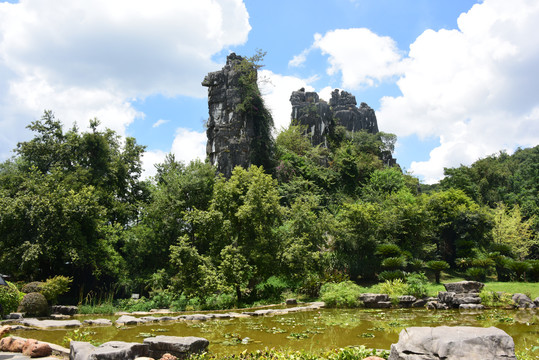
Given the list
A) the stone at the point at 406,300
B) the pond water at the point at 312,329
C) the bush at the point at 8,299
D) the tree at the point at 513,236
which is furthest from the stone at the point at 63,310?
the tree at the point at 513,236

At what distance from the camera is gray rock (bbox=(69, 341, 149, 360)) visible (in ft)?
15.5

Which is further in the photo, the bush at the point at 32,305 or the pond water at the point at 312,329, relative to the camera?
the bush at the point at 32,305

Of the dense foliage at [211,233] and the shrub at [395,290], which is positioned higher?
the dense foliage at [211,233]

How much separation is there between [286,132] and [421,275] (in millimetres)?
20339

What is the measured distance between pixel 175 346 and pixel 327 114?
106 feet

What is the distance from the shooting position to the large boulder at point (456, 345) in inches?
163

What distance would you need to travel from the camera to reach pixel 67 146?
811 inches

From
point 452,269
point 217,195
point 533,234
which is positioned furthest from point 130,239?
point 533,234

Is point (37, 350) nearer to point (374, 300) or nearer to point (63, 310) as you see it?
point (63, 310)

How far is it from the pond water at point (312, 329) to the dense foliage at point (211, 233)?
10.1ft

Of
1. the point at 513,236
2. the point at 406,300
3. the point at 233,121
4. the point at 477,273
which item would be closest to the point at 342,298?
the point at 406,300

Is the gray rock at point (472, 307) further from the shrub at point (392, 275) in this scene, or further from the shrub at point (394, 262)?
the shrub at point (394, 262)

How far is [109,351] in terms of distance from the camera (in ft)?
15.9

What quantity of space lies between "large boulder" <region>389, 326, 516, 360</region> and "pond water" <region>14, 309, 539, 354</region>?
201 cm
